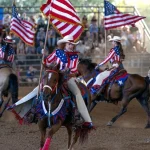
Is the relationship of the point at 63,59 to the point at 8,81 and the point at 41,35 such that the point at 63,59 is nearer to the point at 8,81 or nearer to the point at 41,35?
the point at 8,81

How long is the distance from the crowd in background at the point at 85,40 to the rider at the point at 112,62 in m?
10.1

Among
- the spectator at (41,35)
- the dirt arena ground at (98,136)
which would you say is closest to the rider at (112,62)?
the dirt arena ground at (98,136)

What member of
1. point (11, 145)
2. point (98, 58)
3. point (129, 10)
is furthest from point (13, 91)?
point (129, 10)

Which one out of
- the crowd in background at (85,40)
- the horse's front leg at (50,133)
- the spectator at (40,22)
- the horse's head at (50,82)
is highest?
the spectator at (40,22)

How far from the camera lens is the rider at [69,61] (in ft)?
31.7

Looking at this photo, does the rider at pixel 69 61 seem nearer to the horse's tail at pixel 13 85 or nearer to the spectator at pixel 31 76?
the horse's tail at pixel 13 85

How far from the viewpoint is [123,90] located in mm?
15117

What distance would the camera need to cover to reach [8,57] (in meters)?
15.8

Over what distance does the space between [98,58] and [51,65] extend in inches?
624

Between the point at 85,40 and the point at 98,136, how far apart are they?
1435 cm

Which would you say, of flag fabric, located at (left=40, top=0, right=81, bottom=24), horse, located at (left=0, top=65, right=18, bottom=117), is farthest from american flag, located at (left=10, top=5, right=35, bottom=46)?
flag fabric, located at (left=40, top=0, right=81, bottom=24)

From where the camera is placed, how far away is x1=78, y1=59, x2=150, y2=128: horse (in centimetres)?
1502

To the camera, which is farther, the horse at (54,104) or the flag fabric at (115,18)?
the flag fabric at (115,18)

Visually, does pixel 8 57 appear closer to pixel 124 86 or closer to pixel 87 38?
pixel 124 86
